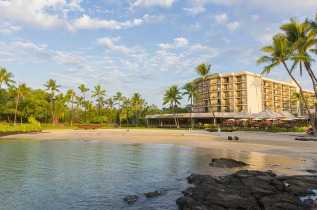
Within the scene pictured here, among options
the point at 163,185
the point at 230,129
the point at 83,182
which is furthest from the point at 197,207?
the point at 230,129

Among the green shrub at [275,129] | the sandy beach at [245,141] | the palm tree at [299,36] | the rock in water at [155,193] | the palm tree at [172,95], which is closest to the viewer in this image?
the rock in water at [155,193]

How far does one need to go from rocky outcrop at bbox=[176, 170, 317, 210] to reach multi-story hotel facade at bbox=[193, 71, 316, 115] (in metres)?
60.1

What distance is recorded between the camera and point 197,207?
570cm

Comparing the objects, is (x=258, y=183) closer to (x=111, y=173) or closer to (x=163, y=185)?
(x=163, y=185)

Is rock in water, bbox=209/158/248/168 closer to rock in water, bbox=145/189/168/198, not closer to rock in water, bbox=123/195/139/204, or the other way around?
rock in water, bbox=145/189/168/198

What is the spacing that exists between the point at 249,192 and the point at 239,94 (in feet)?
227

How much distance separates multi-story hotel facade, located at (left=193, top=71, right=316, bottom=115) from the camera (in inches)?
2771

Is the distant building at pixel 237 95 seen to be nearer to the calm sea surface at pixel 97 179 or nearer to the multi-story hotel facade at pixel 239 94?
the multi-story hotel facade at pixel 239 94

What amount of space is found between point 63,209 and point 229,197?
445 cm

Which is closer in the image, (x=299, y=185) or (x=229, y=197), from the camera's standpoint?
(x=229, y=197)

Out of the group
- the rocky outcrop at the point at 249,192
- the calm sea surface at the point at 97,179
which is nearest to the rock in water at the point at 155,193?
the calm sea surface at the point at 97,179

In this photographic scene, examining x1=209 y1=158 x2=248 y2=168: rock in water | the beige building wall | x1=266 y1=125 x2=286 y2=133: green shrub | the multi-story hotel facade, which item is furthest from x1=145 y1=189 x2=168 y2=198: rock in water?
the beige building wall

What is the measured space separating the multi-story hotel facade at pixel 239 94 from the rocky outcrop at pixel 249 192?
60.1 m

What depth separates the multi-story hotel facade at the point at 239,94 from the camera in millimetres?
70375
